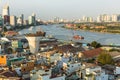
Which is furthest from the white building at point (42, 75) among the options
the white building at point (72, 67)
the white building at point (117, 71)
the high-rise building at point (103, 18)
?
the high-rise building at point (103, 18)

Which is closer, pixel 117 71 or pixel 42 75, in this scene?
pixel 42 75

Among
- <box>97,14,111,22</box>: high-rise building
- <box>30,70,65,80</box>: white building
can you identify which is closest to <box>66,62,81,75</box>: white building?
<box>30,70,65,80</box>: white building

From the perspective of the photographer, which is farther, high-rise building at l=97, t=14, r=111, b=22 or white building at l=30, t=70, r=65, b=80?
high-rise building at l=97, t=14, r=111, b=22

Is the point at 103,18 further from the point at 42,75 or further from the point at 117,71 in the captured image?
the point at 42,75

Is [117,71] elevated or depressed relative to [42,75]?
depressed

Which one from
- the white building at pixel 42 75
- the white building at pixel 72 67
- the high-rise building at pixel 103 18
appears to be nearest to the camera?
the white building at pixel 42 75

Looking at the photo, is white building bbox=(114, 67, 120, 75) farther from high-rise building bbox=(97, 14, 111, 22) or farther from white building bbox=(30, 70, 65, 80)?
high-rise building bbox=(97, 14, 111, 22)

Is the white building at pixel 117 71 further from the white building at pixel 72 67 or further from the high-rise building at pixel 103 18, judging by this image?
the high-rise building at pixel 103 18

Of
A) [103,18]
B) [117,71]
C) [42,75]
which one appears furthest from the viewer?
[103,18]

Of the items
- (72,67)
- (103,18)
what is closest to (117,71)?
(72,67)

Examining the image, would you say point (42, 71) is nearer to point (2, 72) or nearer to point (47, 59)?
point (2, 72)

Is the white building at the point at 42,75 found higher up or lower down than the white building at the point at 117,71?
higher up
